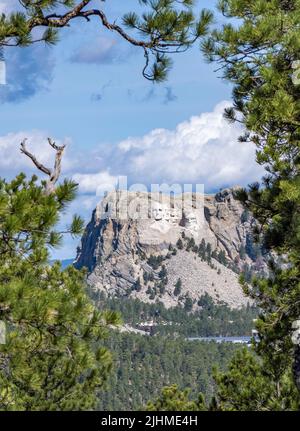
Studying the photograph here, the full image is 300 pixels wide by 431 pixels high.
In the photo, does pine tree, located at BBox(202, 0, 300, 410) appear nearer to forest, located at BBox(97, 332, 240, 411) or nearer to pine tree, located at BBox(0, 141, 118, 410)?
pine tree, located at BBox(0, 141, 118, 410)

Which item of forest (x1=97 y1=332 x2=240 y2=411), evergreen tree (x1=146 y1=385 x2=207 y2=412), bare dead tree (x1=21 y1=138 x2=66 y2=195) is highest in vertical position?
forest (x1=97 y1=332 x2=240 y2=411)

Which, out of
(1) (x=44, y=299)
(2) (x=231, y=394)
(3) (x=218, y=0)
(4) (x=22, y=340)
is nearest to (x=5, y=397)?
(4) (x=22, y=340)

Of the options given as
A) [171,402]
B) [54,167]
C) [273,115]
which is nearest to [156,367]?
[171,402]

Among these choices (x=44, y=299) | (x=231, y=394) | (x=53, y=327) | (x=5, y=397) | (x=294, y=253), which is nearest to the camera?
(x=44, y=299)

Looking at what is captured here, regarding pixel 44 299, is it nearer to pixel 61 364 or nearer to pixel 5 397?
pixel 5 397

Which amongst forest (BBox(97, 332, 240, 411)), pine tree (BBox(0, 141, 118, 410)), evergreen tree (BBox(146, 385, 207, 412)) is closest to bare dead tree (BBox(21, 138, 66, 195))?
pine tree (BBox(0, 141, 118, 410))

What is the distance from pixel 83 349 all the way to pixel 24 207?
7.29 feet

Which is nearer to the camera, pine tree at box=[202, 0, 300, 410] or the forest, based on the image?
pine tree at box=[202, 0, 300, 410]

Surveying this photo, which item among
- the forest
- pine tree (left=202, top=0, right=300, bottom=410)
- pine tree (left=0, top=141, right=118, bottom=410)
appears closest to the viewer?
pine tree (left=0, top=141, right=118, bottom=410)

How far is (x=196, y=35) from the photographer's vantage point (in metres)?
9.09

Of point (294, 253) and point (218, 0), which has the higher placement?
point (218, 0)

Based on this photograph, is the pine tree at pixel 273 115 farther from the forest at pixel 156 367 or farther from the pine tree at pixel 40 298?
the forest at pixel 156 367

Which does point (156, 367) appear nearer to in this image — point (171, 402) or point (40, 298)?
point (171, 402)

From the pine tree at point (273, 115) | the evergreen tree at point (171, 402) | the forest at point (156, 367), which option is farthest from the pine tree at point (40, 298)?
the forest at point (156, 367)
